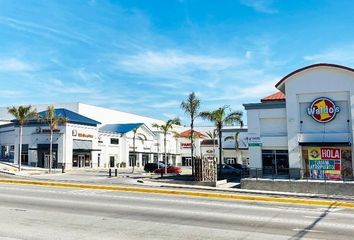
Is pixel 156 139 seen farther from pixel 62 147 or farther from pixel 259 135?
pixel 259 135

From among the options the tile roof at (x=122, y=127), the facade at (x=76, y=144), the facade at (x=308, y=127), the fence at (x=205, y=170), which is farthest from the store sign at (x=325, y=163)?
the tile roof at (x=122, y=127)

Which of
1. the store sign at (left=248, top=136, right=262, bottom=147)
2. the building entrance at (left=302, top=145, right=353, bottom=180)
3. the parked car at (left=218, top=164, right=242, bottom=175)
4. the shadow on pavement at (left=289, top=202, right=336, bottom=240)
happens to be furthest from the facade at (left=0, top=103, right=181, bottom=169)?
the shadow on pavement at (left=289, top=202, right=336, bottom=240)

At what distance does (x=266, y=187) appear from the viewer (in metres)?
31.0

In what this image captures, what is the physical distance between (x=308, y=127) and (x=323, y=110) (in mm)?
1930

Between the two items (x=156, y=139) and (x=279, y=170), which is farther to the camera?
(x=156, y=139)

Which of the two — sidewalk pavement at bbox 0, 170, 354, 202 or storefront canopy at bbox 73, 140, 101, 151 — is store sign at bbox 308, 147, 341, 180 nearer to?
sidewalk pavement at bbox 0, 170, 354, 202

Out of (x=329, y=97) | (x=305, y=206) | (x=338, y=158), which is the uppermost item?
(x=329, y=97)

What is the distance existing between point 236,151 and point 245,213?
57649mm

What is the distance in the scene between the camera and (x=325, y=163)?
110 feet

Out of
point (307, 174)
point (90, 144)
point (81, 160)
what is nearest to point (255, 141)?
point (307, 174)

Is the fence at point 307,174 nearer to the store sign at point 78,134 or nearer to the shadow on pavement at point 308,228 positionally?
the shadow on pavement at point 308,228

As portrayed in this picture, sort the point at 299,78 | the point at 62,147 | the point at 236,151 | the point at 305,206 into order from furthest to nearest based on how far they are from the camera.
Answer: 1. the point at 236,151
2. the point at 62,147
3. the point at 299,78
4. the point at 305,206

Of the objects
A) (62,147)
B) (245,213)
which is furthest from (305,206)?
(62,147)

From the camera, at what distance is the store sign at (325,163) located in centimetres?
3300
